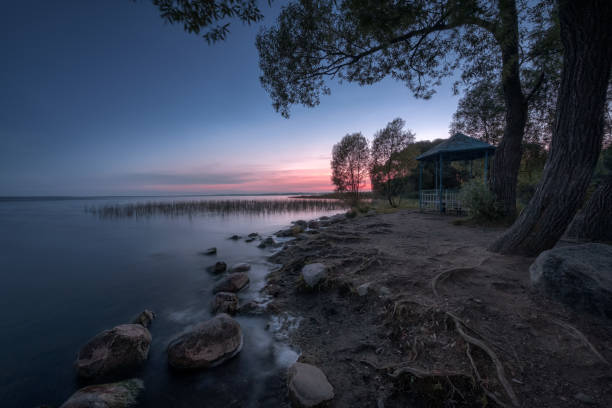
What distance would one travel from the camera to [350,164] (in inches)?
930

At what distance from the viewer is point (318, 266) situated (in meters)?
5.05

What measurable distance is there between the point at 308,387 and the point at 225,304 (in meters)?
2.91

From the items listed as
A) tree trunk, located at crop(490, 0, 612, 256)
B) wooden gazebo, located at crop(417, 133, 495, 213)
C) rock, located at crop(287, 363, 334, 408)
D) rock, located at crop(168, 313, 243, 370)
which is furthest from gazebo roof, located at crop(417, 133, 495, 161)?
rock, located at crop(168, 313, 243, 370)

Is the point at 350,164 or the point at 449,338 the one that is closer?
the point at 449,338

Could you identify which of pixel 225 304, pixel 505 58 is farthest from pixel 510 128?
pixel 225 304

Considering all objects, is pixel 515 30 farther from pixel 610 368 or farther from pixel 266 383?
pixel 266 383

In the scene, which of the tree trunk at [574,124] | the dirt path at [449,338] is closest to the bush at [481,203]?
the tree trunk at [574,124]

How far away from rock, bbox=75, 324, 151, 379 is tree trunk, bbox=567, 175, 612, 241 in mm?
10409

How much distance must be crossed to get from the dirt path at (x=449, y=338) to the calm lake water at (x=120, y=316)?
822 millimetres

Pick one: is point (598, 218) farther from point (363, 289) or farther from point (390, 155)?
point (390, 155)

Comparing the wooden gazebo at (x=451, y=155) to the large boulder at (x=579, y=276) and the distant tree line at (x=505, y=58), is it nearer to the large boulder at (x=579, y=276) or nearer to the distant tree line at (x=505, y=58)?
the distant tree line at (x=505, y=58)

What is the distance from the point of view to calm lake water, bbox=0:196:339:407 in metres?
2.83

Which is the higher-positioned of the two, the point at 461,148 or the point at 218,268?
the point at 461,148

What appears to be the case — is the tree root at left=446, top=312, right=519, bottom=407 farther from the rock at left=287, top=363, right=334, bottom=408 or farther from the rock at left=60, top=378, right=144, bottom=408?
the rock at left=60, top=378, right=144, bottom=408
